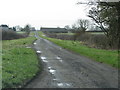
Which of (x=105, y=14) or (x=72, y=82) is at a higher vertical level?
(x=105, y=14)

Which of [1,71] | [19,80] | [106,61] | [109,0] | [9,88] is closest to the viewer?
[9,88]

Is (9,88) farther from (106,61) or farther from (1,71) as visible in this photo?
(106,61)

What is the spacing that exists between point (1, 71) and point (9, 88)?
225 centimetres

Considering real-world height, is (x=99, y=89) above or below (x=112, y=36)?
below

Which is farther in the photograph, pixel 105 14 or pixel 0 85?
pixel 105 14

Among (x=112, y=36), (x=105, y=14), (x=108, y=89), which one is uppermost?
(x=105, y=14)

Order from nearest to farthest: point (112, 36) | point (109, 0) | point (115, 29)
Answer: point (109, 0) → point (115, 29) → point (112, 36)

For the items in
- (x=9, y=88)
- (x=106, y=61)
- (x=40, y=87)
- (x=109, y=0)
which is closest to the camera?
(x=9, y=88)

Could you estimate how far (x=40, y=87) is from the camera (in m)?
6.83

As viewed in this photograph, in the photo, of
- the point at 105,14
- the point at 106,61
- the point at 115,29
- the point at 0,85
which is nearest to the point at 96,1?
the point at 105,14

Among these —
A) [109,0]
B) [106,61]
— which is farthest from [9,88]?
[109,0]

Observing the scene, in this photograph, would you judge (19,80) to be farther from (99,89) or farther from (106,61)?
(106,61)

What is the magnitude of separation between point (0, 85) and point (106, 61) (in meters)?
8.21

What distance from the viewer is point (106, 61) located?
13.0 meters
